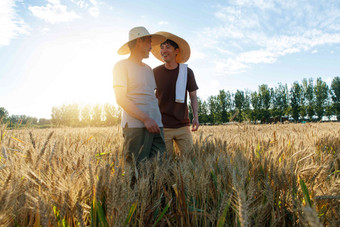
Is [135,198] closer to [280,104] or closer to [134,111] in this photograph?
[134,111]

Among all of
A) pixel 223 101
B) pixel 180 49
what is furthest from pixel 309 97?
pixel 180 49

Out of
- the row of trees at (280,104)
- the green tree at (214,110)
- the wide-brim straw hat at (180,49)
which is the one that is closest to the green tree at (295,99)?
the row of trees at (280,104)

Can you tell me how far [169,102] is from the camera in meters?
3.32

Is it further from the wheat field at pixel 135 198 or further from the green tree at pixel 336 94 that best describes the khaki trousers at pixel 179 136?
the green tree at pixel 336 94

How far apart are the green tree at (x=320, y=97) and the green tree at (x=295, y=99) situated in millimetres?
3855

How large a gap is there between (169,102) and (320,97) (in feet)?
194

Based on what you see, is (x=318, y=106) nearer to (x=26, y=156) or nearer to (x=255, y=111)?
(x=255, y=111)

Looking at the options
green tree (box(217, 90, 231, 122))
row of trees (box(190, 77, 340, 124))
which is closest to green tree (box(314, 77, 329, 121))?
row of trees (box(190, 77, 340, 124))

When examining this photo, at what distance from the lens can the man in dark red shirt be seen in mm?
3223

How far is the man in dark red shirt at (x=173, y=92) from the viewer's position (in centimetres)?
322

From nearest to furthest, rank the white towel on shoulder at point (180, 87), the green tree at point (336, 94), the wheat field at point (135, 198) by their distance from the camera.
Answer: the wheat field at point (135, 198) < the white towel on shoulder at point (180, 87) < the green tree at point (336, 94)

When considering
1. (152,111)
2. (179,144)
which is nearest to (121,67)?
(152,111)

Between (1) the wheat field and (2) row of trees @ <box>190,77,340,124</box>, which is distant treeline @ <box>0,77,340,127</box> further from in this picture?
(1) the wheat field

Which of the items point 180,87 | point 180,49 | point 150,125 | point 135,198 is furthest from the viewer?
point 180,49
